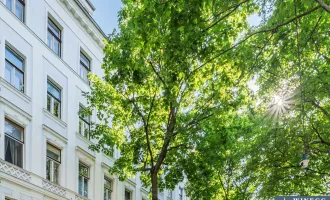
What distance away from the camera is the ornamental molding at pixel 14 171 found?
1475 cm

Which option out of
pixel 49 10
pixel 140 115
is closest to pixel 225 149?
pixel 140 115

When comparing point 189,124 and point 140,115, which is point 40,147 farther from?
point 189,124

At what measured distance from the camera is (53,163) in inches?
729

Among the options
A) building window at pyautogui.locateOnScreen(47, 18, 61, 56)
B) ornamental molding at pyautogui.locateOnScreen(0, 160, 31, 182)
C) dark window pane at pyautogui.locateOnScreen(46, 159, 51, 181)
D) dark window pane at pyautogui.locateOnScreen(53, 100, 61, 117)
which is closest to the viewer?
ornamental molding at pyautogui.locateOnScreen(0, 160, 31, 182)

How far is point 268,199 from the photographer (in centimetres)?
1788

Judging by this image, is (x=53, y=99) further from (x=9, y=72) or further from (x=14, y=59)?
(x=9, y=72)

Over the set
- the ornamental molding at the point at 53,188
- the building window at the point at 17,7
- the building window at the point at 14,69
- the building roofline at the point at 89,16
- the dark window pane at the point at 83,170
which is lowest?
the ornamental molding at the point at 53,188

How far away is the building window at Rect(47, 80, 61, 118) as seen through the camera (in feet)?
61.6

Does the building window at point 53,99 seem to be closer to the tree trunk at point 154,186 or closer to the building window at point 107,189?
the tree trunk at point 154,186

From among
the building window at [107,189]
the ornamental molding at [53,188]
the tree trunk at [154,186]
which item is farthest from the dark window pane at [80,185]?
the tree trunk at [154,186]

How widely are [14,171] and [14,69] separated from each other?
3.64 m

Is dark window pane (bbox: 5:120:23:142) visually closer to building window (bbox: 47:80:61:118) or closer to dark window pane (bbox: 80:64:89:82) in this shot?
building window (bbox: 47:80:61:118)

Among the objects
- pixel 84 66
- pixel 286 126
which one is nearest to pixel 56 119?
pixel 84 66

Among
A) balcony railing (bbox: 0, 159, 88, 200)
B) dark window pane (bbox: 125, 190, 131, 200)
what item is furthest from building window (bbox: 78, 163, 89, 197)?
dark window pane (bbox: 125, 190, 131, 200)
